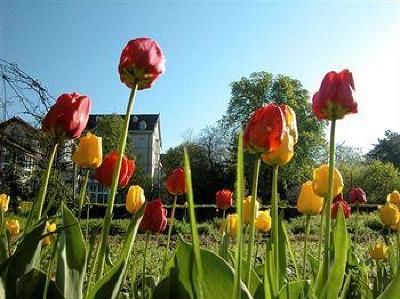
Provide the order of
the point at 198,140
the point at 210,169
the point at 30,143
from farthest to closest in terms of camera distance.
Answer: the point at 198,140 < the point at 210,169 < the point at 30,143

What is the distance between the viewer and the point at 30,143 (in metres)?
10.4

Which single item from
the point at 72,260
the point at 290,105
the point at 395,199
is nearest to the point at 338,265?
the point at 72,260

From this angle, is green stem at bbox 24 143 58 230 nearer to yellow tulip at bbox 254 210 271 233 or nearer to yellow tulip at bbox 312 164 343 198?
yellow tulip at bbox 312 164 343 198

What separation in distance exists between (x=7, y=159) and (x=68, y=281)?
15.0 metres

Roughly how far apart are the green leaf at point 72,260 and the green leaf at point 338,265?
1.57 ft

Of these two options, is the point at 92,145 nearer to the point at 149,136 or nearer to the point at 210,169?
the point at 210,169

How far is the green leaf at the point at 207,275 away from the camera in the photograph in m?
0.88

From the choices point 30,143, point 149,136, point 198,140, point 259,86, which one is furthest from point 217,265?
point 149,136

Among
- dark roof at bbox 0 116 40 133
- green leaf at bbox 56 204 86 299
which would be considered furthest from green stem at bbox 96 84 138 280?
dark roof at bbox 0 116 40 133

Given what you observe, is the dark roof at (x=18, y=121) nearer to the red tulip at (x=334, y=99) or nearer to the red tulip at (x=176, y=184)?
the red tulip at (x=176, y=184)

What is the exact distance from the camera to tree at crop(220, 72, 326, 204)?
120ft

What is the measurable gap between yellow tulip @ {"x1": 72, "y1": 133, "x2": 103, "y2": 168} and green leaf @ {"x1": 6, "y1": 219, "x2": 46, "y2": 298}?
63cm

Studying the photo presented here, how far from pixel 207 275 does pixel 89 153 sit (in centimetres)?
82

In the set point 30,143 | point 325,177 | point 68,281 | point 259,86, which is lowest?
point 68,281
